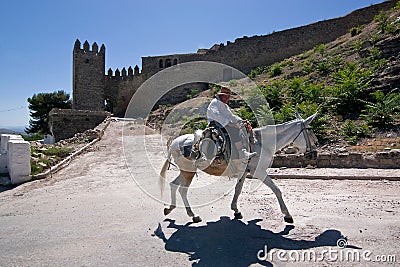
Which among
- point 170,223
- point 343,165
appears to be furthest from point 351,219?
point 343,165

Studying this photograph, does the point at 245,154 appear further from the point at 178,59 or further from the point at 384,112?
the point at 178,59

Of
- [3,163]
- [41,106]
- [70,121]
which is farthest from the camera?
[41,106]

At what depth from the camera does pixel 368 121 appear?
12.9 m

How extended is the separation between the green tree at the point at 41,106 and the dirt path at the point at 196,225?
4092cm

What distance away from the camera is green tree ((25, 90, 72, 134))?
4541cm

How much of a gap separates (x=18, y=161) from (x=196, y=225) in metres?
6.89

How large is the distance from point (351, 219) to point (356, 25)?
28963mm

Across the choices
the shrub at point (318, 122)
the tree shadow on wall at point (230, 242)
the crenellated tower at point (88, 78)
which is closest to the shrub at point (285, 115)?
the shrub at point (318, 122)

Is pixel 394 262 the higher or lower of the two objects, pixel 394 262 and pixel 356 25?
the lower

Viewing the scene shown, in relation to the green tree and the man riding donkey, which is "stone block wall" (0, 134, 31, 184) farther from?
the green tree

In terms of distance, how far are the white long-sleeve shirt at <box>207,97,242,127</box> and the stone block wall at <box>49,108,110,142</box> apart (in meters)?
25.9

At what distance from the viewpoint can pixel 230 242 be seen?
4414 millimetres

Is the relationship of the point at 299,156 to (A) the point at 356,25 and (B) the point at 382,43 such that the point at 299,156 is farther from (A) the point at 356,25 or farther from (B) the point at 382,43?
(A) the point at 356,25

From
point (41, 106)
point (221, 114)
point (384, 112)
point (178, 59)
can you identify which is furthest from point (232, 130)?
point (41, 106)
